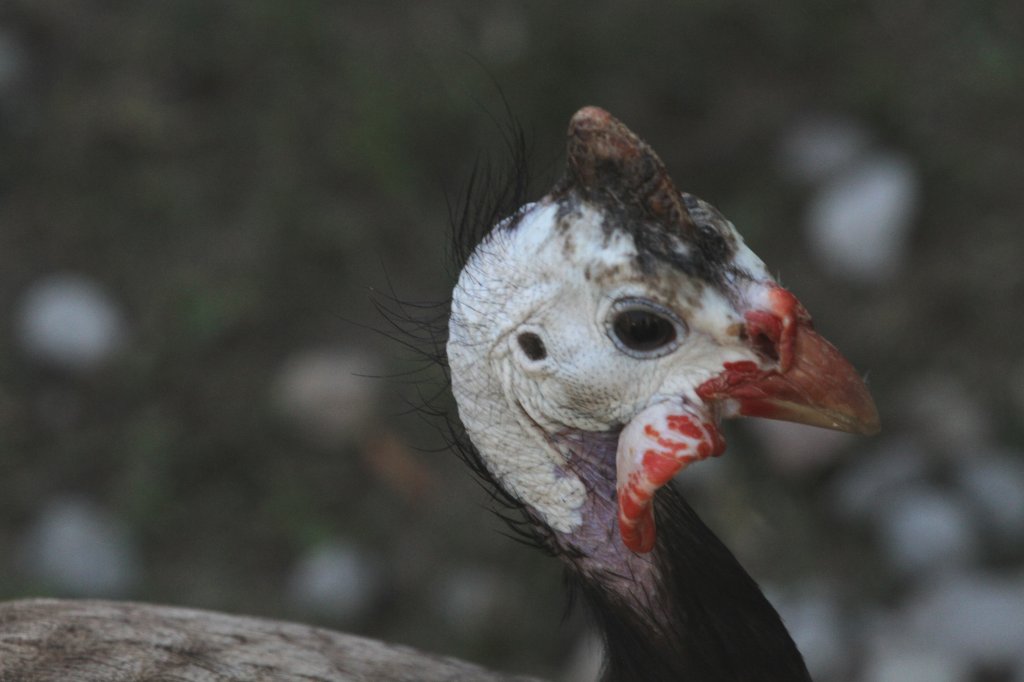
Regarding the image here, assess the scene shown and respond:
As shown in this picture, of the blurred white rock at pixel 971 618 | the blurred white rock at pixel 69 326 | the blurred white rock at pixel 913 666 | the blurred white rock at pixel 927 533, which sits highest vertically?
the blurred white rock at pixel 69 326

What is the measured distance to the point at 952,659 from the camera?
9.30 feet

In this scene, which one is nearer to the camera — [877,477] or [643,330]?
[643,330]

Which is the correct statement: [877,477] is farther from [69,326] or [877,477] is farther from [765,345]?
[69,326]

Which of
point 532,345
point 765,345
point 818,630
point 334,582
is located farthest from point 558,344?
point 334,582

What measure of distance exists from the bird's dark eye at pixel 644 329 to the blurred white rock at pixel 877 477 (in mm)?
1624

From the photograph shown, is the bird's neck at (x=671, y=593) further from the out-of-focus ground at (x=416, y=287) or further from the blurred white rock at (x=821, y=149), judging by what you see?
the blurred white rock at (x=821, y=149)

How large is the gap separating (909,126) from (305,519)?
1817mm

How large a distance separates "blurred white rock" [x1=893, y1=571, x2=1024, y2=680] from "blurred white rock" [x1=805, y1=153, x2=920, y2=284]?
0.83 metres

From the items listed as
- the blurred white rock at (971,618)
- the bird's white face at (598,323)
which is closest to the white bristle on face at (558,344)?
the bird's white face at (598,323)

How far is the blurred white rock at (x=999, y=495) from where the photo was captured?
2.99 meters

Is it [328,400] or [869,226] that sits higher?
[869,226]

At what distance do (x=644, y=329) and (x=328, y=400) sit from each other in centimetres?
183

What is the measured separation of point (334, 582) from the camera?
10.1 ft

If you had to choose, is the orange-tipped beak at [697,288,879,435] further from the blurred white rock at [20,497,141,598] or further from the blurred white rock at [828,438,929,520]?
the blurred white rock at [20,497,141,598]
